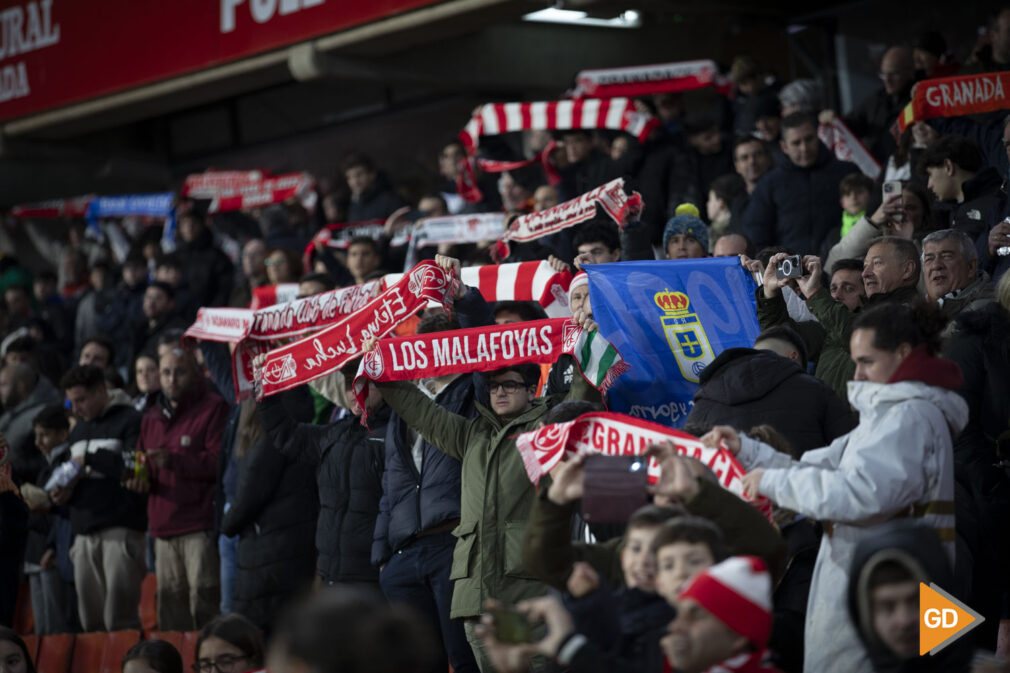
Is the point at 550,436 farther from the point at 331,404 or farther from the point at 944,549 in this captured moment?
→ the point at 331,404

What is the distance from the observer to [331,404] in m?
7.75

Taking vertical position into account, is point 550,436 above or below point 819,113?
below

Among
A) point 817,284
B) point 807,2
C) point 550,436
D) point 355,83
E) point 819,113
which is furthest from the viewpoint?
point 355,83

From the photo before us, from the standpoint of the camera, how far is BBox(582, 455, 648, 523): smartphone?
12.7 ft

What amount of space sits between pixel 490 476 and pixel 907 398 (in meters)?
2.06

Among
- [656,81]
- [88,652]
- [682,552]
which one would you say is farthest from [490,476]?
[656,81]

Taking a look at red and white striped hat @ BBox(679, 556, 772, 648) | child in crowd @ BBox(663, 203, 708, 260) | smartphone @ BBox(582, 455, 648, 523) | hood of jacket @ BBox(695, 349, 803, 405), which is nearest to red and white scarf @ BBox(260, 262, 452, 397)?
child in crowd @ BBox(663, 203, 708, 260)

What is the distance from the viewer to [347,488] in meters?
6.77

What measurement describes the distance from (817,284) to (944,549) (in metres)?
2.18

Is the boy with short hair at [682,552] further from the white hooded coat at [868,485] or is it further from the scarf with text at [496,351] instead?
the scarf with text at [496,351]

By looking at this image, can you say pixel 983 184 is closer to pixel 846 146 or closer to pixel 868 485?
pixel 846 146

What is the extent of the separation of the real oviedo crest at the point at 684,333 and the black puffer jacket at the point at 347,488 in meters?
1.62

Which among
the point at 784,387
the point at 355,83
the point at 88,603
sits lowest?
the point at 88,603

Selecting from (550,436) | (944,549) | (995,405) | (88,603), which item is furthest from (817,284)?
(88,603)
